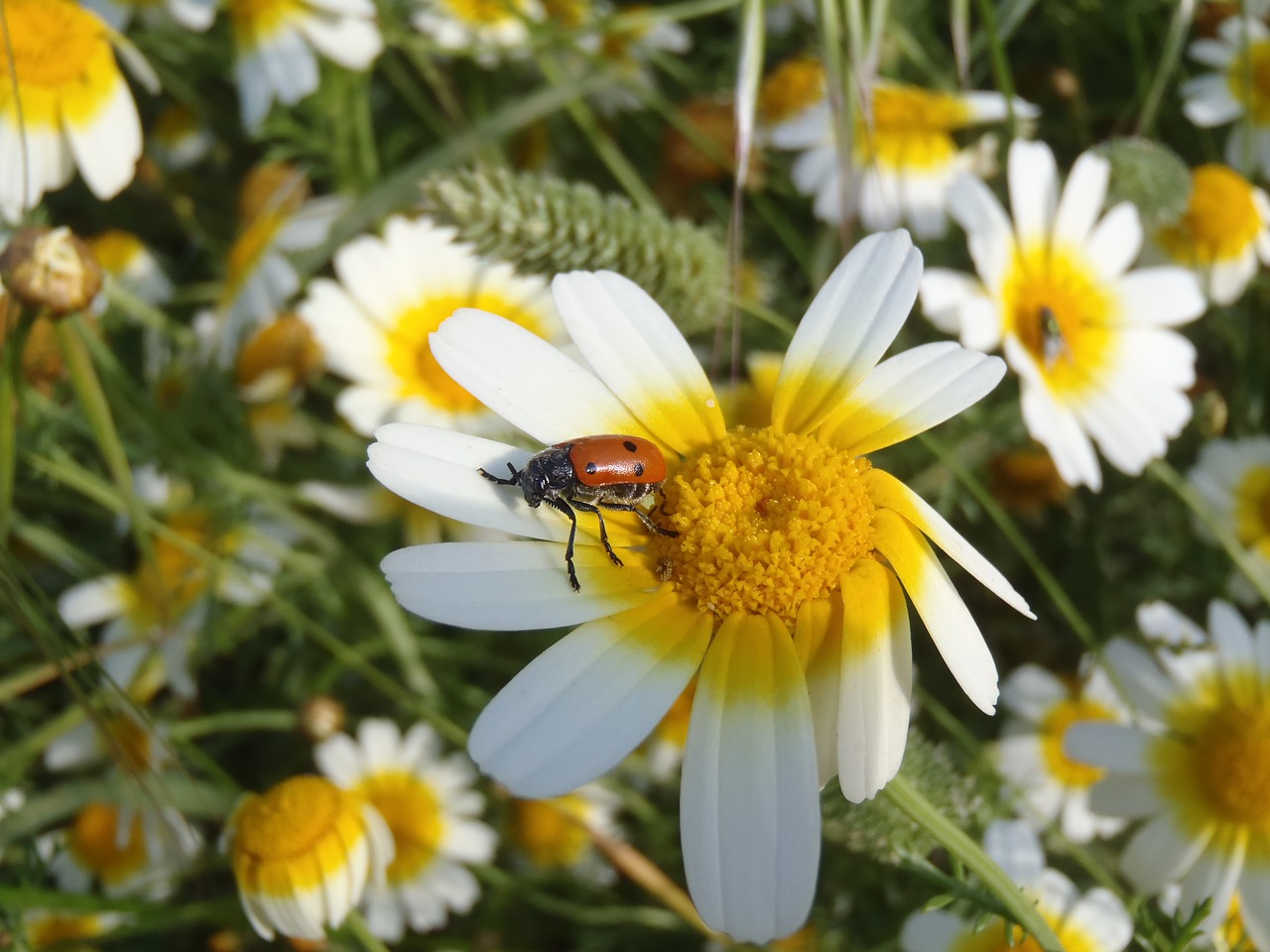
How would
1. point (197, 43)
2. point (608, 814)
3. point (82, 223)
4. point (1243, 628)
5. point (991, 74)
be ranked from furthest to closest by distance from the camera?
point (82, 223) < point (991, 74) < point (197, 43) < point (608, 814) < point (1243, 628)

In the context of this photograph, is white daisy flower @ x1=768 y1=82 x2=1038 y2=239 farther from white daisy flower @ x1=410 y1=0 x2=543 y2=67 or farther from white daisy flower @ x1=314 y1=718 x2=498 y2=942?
white daisy flower @ x1=314 y1=718 x2=498 y2=942

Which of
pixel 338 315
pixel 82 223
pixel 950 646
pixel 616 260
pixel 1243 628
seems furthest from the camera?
pixel 82 223

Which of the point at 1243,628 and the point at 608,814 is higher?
the point at 1243,628

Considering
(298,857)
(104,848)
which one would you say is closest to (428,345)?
(298,857)

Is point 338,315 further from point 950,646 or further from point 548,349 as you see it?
point 950,646

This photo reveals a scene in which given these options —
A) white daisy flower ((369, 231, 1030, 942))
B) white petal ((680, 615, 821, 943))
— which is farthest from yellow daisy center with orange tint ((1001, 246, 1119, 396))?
white petal ((680, 615, 821, 943))

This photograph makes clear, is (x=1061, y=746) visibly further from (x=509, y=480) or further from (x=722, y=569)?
(x=509, y=480)

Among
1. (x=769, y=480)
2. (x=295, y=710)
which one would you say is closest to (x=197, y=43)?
(x=295, y=710)

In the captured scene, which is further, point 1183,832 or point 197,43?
point 197,43
